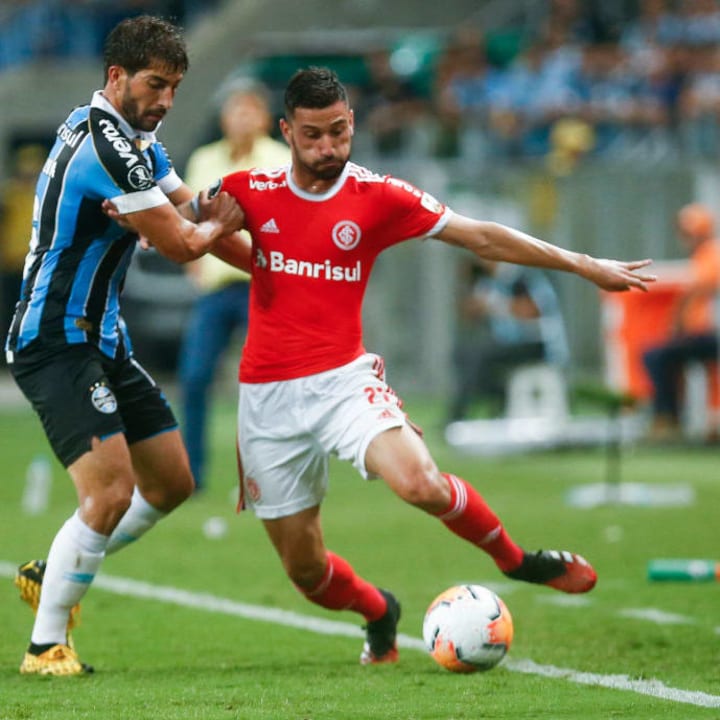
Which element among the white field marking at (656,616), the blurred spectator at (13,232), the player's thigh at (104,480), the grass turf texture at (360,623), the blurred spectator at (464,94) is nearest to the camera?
the grass turf texture at (360,623)

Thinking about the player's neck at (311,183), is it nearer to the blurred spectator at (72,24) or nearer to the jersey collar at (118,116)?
the jersey collar at (118,116)

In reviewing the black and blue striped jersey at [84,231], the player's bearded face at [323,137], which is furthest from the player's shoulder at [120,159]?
the player's bearded face at [323,137]

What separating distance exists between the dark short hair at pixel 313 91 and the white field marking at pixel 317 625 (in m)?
2.06

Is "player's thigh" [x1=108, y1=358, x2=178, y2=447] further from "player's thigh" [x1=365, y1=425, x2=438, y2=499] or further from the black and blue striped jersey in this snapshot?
"player's thigh" [x1=365, y1=425, x2=438, y2=499]

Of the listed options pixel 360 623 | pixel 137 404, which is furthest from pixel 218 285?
pixel 137 404

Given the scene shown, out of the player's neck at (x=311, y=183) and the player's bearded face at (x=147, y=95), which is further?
the player's neck at (x=311, y=183)

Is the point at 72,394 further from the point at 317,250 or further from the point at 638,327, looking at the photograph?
the point at 638,327

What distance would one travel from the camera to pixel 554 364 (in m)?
16.1

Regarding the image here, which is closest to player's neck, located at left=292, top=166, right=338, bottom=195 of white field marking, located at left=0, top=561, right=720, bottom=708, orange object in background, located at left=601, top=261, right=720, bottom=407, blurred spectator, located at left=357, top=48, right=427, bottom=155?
white field marking, located at left=0, top=561, right=720, bottom=708

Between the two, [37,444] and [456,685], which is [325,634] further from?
[37,444]

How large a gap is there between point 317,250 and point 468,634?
1427mm

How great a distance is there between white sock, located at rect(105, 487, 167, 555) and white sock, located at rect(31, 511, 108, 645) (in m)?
0.41

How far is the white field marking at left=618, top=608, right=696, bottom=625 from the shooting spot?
7035 mm

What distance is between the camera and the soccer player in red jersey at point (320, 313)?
6035mm
